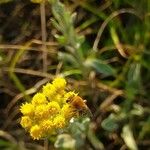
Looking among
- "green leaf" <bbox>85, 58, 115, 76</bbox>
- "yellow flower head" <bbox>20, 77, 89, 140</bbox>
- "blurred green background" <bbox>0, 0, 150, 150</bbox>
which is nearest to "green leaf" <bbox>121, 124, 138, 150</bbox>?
"blurred green background" <bbox>0, 0, 150, 150</bbox>

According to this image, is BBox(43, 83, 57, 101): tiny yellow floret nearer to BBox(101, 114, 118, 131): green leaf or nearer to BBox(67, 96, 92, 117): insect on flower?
BBox(67, 96, 92, 117): insect on flower

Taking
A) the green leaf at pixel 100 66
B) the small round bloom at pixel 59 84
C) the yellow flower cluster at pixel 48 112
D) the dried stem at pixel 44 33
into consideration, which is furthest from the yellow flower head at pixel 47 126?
the dried stem at pixel 44 33

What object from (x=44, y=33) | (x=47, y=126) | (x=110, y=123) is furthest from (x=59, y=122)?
(x=44, y=33)

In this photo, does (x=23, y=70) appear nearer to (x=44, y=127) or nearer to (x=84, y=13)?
(x=84, y=13)

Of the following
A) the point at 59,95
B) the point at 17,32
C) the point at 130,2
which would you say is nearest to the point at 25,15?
the point at 17,32

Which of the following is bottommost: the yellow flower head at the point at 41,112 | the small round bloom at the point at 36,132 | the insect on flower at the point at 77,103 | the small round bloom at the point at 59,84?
the small round bloom at the point at 36,132

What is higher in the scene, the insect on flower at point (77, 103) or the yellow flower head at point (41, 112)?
A: the insect on flower at point (77, 103)

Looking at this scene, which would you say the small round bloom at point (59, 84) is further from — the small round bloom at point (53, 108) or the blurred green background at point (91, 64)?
the blurred green background at point (91, 64)
